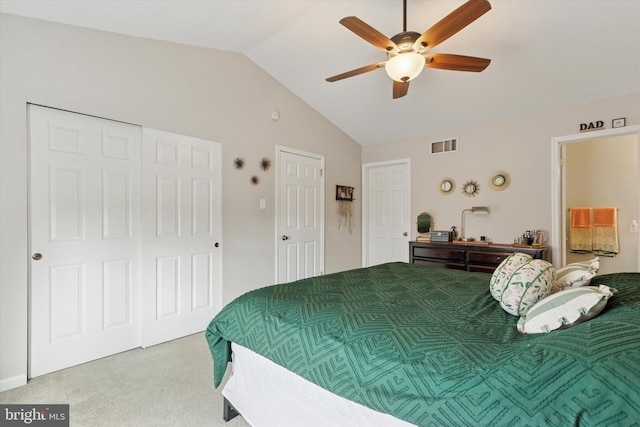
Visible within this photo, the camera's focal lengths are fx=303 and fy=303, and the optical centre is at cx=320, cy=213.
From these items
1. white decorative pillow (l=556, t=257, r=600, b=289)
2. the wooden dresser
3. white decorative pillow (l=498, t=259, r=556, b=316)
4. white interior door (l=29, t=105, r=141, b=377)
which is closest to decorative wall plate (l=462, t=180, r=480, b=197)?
the wooden dresser

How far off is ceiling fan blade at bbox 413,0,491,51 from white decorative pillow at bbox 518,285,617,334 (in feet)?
4.94

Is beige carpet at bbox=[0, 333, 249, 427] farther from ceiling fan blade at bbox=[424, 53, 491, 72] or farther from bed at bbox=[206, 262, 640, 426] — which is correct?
ceiling fan blade at bbox=[424, 53, 491, 72]

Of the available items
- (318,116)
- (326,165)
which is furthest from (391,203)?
(318,116)

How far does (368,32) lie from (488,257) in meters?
2.69

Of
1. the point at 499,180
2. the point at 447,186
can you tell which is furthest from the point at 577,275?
the point at 447,186

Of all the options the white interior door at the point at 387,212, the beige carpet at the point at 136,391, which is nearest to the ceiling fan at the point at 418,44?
the white interior door at the point at 387,212

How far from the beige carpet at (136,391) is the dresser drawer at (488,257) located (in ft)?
9.56

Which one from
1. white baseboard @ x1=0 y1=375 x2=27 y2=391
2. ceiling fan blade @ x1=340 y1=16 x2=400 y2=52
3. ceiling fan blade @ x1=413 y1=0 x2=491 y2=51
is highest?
ceiling fan blade @ x1=340 y1=16 x2=400 y2=52

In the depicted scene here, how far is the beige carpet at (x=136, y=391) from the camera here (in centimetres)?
176

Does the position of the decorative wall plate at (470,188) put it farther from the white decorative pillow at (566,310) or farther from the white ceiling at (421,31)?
the white decorative pillow at (566,310)

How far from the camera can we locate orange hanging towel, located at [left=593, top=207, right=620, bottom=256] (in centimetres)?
378

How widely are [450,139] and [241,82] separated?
2757mm

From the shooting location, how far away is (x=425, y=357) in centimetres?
98

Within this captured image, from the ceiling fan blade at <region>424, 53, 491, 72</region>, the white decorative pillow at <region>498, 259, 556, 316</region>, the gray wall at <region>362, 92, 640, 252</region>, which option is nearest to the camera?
the white decorative pillow at <region>498, 259, 556, 316</region>
